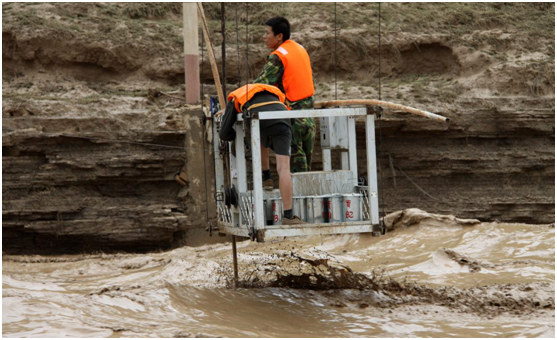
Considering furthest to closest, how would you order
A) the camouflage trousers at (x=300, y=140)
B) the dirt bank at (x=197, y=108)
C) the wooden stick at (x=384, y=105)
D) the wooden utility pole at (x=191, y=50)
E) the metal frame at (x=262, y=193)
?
the wooden utility pole at (x=191, y=50) → the dirt bank at (x=197, y=108) → the camouflage trousers at (x=300, y=140) → the metal frame at (x=262, y=193) → the wooden stick at (x=384, y=105)

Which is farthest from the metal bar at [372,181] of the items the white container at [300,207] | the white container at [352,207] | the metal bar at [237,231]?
the metal bar at [237,231]

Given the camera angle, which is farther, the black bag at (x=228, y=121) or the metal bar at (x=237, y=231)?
the metal bar at (x=237, y=231)

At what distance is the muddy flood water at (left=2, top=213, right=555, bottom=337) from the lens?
236 inches

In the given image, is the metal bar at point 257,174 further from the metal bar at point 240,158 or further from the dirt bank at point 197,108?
the dirt bank at point 197,108

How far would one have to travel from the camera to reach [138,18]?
14461 millimetres

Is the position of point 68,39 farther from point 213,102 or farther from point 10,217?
point 213,102

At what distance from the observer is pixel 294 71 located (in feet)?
21.9

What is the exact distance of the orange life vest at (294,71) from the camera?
6602 mm

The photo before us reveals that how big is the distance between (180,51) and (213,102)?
665cm

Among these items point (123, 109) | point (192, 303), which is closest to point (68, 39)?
point (123, 109)

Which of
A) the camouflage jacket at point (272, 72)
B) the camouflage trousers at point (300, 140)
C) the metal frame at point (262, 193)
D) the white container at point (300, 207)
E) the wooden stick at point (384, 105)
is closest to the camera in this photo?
the wooden stick at point (384, 105)

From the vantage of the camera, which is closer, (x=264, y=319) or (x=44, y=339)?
(x=44, y=339)

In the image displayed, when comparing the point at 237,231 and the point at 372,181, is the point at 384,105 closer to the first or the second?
the point at 372,181

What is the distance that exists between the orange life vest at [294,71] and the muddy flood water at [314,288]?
6.57 feet
